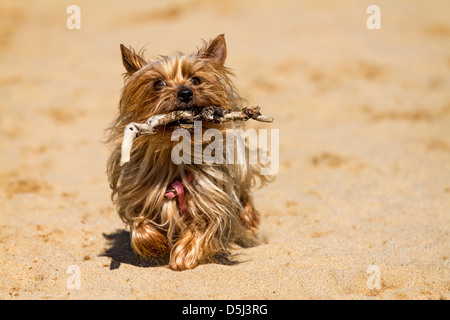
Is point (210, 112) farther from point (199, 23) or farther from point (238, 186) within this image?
point (199, 23)

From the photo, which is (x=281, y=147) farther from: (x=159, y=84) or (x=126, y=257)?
(x=159, y=84)

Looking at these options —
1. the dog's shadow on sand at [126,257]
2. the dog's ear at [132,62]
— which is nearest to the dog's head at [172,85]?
the dog's ear at [132,62]

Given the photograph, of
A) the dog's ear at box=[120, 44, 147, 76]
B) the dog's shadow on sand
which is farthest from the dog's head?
the dog's shadow on sand

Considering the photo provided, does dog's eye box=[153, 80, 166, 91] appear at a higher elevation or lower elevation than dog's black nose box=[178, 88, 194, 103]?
higher

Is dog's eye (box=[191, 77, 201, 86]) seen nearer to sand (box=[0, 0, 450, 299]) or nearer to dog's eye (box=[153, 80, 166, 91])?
dog's eye (box=[153, 80, 166, 91])

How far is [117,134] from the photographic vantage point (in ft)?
12.8

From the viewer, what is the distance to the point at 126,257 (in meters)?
4.14

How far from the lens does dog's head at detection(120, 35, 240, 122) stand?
3609 millimetres

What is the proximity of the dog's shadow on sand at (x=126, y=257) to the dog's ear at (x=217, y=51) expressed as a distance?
140 cm

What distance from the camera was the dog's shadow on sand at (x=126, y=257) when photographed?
13.0 ft

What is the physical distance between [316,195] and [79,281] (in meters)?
2.79

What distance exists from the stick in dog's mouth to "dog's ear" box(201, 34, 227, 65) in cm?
50

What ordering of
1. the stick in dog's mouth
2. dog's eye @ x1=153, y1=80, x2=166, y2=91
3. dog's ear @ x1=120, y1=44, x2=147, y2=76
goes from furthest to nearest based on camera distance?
dog's ear @ x1=120, y1=44, x2=147, y2=76, dog's eye @ x1=153, y1=80, x2=166, y2=91, the stick in dog's mouth

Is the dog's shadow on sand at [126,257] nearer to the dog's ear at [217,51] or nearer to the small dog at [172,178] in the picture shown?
the small dog at [172,178]
